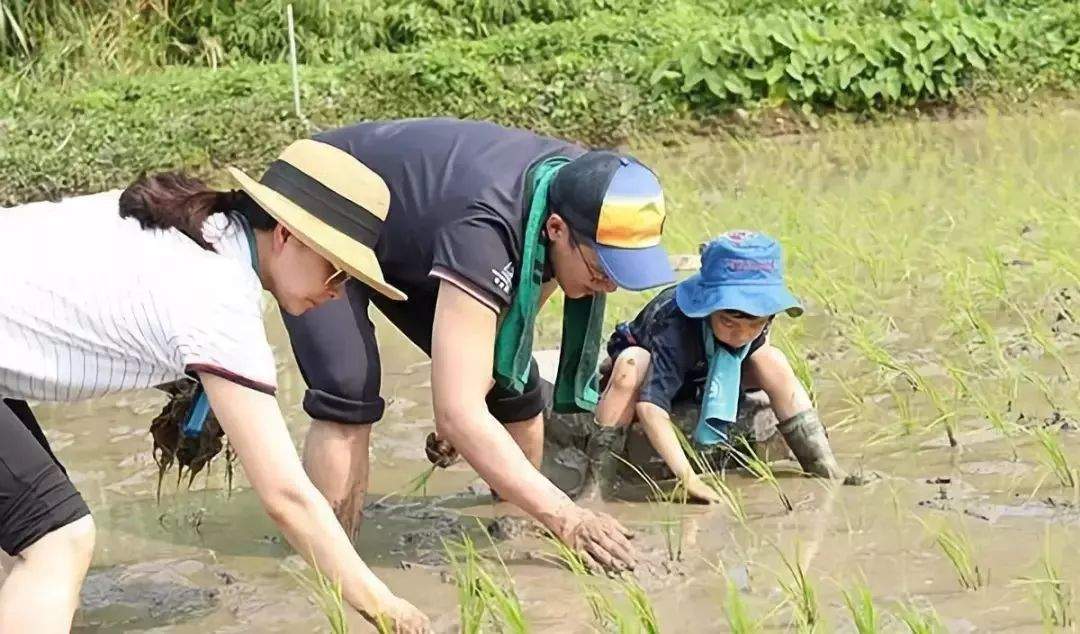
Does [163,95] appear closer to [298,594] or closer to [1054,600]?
[298,594]

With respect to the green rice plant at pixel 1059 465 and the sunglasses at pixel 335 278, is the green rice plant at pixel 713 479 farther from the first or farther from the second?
the sunglasses at pixel 335 278

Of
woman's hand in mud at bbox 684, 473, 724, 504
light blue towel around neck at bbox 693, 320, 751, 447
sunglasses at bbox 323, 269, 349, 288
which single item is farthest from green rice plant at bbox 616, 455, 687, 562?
sunglasses at bbox 323, 269, 349, 288

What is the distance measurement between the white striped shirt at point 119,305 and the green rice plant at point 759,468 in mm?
1328

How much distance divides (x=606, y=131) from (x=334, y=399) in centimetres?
614

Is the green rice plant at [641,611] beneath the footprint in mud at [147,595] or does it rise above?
above

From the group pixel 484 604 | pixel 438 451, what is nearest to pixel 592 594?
pixel 484 604

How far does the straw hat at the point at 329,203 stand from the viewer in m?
2.22

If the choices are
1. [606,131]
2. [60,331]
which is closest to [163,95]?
[606,131]

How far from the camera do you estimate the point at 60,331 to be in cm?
229

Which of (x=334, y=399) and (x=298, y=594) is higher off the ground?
(x=334, y=399)

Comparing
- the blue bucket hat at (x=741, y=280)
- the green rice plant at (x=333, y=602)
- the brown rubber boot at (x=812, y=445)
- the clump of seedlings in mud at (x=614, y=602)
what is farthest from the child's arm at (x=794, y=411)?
the green rice plant at (x=333, y=602)

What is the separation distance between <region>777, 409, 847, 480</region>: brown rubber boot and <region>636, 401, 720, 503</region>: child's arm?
0.81 ft

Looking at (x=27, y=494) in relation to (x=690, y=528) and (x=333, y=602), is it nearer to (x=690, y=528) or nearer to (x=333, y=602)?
(x=333, y=602)

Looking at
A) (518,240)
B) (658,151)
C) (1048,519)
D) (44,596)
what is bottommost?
(658,151)
